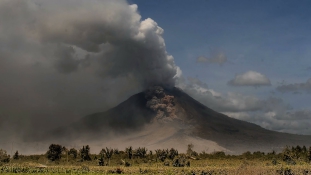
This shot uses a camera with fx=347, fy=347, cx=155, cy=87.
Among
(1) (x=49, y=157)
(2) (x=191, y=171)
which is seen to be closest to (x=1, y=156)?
(1) (x=49, y=157)

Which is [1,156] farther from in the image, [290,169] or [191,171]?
[290,169]

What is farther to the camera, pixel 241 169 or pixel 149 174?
pixel 149 174

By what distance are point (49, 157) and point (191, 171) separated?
2933 inches

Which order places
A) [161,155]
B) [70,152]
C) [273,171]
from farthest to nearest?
1. [70,152]
2. [161,155]
3. [273,171]

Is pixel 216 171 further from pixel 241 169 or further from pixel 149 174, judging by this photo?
pixel 241 169

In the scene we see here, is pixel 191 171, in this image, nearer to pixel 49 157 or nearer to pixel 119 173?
pixel 119 173

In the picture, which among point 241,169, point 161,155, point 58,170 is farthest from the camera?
Answer: point 161,155

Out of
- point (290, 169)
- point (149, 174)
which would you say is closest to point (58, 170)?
point (149, 174)

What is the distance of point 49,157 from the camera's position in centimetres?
11431

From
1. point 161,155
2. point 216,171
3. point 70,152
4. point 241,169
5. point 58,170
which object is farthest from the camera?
point 70,152

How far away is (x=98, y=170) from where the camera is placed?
2387 inches

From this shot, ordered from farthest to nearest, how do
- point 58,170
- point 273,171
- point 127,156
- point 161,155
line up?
point 127,156, point 161,155, point 58,170, point 273,171

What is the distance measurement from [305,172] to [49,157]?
279 feet

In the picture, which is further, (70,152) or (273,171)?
(70,152)
